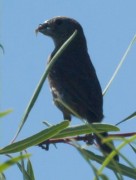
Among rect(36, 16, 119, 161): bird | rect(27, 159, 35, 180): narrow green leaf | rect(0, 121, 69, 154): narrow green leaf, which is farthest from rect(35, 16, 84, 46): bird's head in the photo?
rect(0, 121, 69, 154): narrow green leaf

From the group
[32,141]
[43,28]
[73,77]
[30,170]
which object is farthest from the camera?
[43,28]

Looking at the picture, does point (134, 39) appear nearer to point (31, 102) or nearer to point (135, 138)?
point (31, 102)

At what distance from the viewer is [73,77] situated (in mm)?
5316

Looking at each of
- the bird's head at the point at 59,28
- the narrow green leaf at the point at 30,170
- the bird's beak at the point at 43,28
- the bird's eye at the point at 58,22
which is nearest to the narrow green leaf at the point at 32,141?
the narrow green leaf at the point at 30,170

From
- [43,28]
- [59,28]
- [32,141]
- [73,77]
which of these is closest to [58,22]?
[59,28]

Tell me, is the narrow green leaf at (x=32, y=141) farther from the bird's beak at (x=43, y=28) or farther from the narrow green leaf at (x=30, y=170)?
the bird's beak at (x=43, y=28)

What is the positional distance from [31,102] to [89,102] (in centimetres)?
292

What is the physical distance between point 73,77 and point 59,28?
1.41 m

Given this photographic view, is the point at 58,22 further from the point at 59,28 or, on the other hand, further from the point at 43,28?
the point at 43,28

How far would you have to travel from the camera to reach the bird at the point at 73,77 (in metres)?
4.85

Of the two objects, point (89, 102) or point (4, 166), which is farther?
point (89, 102)

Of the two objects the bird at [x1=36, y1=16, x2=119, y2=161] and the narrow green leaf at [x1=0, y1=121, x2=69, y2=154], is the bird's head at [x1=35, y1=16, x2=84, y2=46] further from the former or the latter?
the narrow green leaf at [x1=0, y1=121, x2=69, y2=154]

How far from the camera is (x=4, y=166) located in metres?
1.04

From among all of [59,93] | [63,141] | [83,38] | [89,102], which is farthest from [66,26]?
[63,141]
